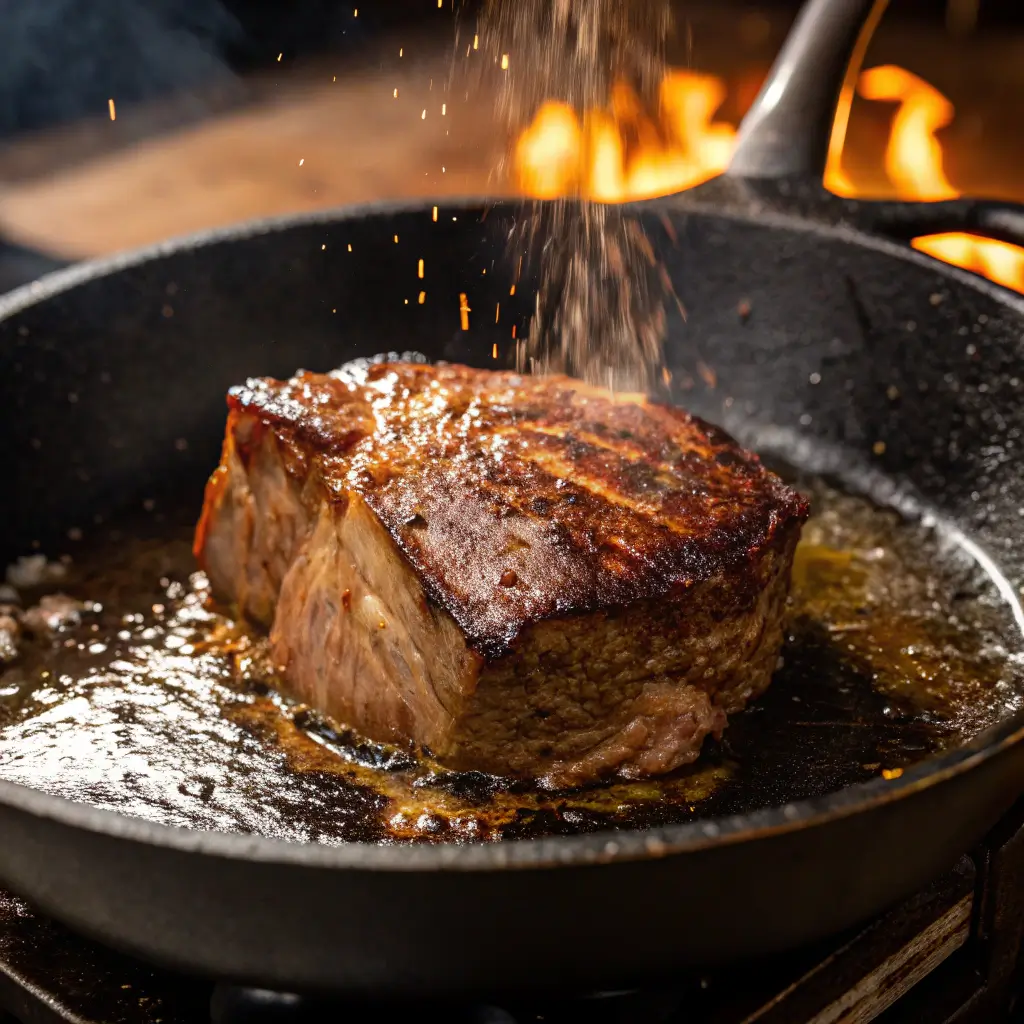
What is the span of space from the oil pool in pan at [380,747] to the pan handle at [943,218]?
879 millimetres

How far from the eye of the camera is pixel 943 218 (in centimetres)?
336

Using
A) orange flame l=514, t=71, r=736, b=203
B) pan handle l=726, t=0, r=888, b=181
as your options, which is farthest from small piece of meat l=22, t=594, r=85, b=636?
orange flame l=514, t=71, r=736, b=203

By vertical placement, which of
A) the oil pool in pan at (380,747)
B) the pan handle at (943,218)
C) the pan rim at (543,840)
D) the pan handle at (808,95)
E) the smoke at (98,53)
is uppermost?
the smoke at (98,53)

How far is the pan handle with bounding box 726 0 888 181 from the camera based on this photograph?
3594 millimetres

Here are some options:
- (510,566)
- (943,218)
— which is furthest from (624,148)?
(510,566)

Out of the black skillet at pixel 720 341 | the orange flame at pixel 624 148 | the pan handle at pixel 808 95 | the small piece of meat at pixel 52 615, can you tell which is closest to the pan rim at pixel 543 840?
the black skillet at pixel 720 341

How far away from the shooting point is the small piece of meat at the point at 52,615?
282 cm

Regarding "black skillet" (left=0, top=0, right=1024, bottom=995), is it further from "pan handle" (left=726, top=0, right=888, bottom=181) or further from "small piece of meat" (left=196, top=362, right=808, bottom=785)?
"small piece of meat" (left=196, top=362, right=808, bottom=785)

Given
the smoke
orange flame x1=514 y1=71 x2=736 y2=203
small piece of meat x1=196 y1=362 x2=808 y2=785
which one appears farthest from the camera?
the smoke

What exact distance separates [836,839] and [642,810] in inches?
27.5

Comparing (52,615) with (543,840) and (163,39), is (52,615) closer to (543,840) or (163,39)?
(543,840)

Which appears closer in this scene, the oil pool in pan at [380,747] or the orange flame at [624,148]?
the oil pool in pan at [380,747]

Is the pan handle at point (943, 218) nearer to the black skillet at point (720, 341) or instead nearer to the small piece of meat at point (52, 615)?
the black skillet at point (720, 341)

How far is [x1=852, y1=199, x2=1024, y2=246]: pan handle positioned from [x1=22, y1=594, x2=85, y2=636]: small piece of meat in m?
2.34
